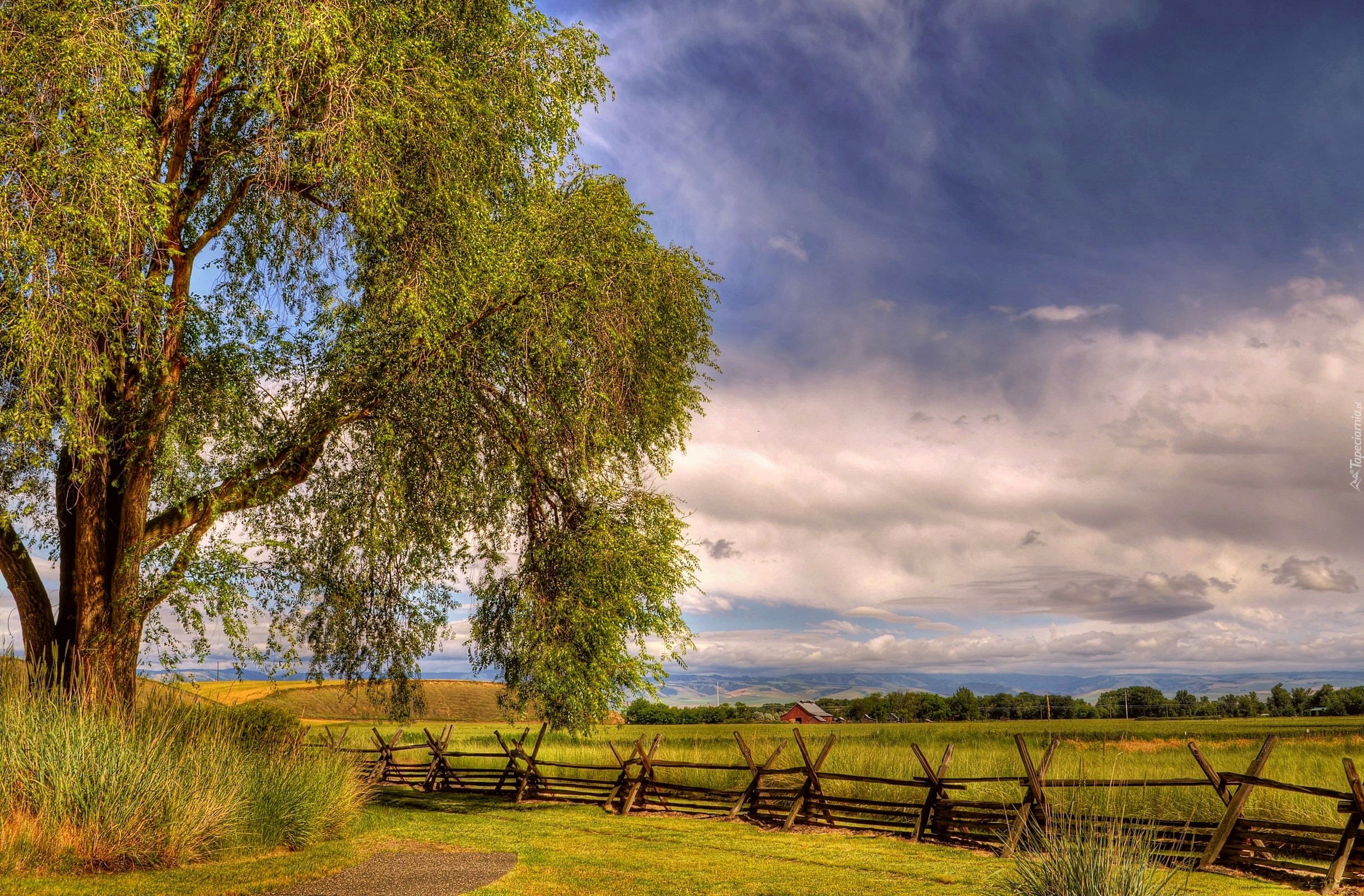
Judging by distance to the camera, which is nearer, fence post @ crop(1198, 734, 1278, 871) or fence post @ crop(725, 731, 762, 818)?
fence post @ crop(1198, 734, 1278, 871)

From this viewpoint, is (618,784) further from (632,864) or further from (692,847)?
(632,864)

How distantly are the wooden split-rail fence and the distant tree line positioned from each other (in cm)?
4918

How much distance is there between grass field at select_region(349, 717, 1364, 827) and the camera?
1377 centimetres

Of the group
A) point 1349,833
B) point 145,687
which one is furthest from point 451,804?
point 1349,833

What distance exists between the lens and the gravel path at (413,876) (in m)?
9.04

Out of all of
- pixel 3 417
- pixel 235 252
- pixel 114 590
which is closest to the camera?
pixel 3 417

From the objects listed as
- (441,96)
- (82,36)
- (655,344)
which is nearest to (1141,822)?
(655,344)

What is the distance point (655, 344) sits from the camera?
59.3ft

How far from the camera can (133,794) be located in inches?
368

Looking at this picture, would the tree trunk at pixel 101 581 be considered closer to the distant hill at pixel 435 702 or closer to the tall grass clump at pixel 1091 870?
the tall grass clump at pixel 1091 870

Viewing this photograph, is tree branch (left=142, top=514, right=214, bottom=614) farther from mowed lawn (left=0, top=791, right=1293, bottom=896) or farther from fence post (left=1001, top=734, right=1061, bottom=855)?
fence post (left=1001, top=734, right=1061, bottom=855)

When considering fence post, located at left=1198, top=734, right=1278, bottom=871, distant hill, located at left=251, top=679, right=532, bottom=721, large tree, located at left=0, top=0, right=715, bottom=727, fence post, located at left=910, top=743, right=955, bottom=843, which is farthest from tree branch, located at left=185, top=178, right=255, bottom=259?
distant hill, located at left=251, top=679, right=532, bottom=721

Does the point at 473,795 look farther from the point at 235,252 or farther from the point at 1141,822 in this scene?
the point at 1141,822

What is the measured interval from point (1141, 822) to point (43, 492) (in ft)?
49.5
